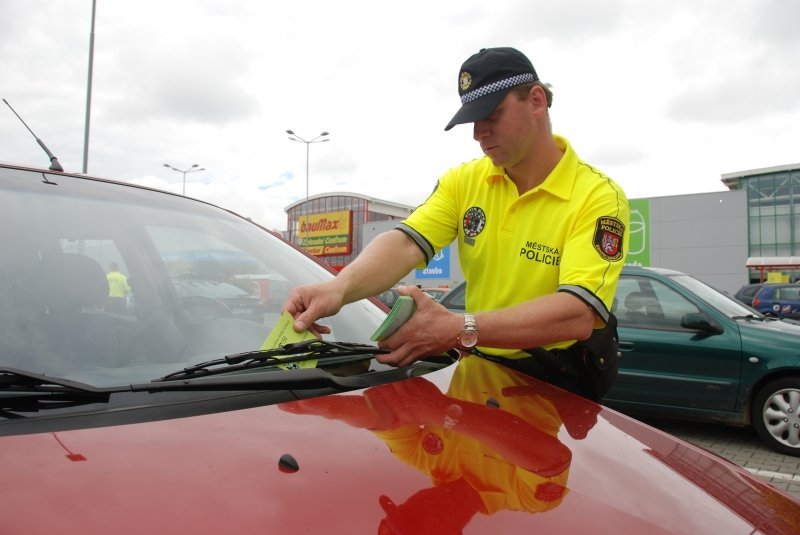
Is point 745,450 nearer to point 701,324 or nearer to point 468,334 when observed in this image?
point 701,324

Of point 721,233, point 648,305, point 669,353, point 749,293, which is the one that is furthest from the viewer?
point 721,233

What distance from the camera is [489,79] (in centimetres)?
185

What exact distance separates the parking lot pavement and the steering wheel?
2987 mm

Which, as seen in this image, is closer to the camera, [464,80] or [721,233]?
[464,80]

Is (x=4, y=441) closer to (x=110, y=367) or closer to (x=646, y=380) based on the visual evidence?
(x=110, y=367)

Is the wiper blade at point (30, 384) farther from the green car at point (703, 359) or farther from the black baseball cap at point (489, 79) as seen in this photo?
the green car at point (703, 359)

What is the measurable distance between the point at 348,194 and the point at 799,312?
42681mm

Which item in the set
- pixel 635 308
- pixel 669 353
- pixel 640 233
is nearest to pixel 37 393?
pixel 669 353

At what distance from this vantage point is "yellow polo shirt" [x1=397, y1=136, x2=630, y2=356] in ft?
5.80

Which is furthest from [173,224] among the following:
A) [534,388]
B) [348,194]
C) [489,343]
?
[348,194]

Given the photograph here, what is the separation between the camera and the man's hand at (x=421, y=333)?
150cm

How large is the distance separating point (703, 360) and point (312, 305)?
13.2 ft

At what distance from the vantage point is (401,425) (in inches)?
44.1

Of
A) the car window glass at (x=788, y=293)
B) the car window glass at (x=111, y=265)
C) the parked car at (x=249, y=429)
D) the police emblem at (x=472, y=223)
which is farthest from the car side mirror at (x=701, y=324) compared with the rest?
the car window glass at (x=788, y=293)
